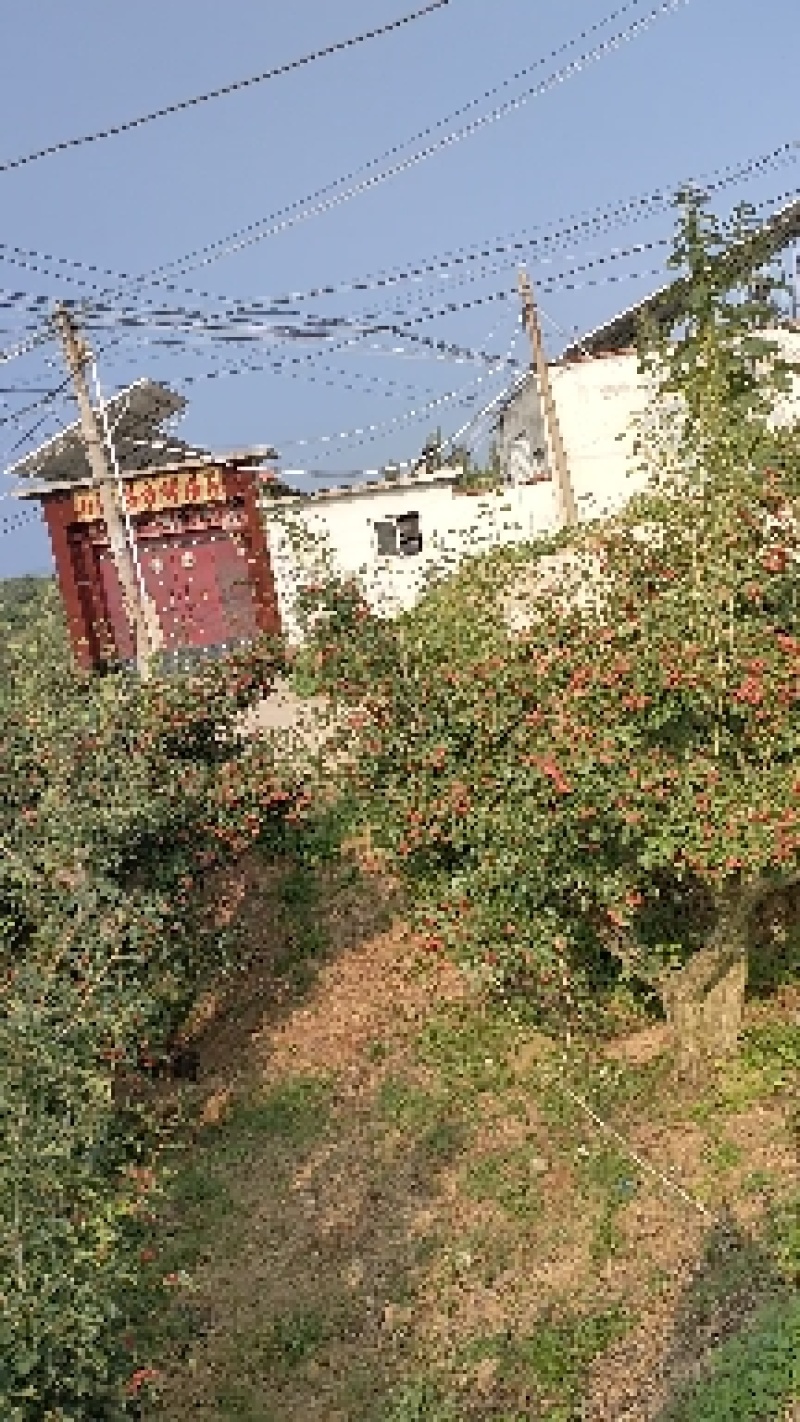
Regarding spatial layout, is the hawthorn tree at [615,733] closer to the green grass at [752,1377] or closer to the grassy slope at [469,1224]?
the grassy slope at [469,1224]

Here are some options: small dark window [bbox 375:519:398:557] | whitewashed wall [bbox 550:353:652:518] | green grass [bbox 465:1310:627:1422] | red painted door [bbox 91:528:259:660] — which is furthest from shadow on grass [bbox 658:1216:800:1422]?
red painted door [bbox 91:528:259:660]

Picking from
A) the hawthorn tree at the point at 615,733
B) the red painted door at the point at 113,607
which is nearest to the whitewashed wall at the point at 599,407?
the red painted door at the point at 113,607

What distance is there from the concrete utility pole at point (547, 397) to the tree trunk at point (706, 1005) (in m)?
15.6


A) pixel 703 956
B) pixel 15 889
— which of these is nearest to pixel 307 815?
pixel 15 889

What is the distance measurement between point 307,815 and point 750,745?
20.6 ft

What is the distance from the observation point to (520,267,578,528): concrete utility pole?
2755 centimetres

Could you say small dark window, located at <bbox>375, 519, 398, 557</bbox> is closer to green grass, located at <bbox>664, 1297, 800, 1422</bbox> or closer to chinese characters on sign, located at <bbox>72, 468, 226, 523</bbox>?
chinese characters on sign, located at <bbox>72, 468, 226, 523</bbox>

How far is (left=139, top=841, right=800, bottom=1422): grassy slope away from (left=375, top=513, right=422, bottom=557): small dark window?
48.9 ft

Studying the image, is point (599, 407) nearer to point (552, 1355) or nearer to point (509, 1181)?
point (509, 1181)

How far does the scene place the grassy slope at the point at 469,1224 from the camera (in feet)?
32.9

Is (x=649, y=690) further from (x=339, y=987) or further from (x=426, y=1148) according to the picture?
(x=339, y=987)

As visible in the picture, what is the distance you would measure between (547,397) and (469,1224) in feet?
63.8

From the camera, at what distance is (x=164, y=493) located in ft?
100

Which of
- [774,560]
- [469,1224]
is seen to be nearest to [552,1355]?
[469,1224]
